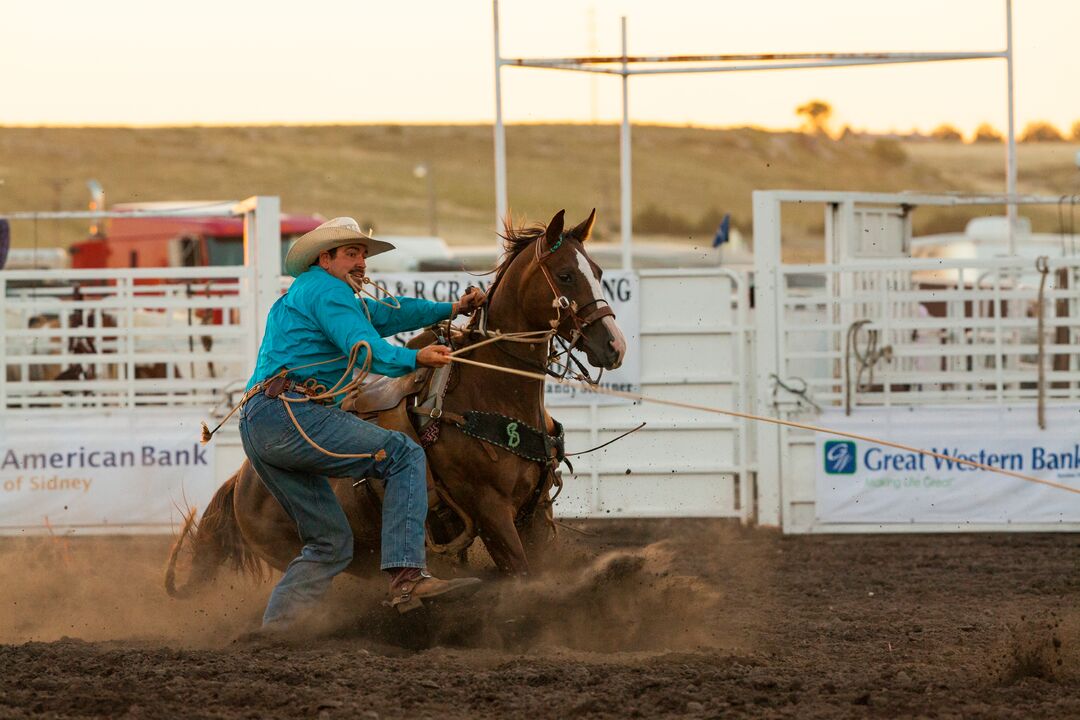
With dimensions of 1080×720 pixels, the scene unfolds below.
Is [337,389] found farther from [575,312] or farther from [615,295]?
[615,295]

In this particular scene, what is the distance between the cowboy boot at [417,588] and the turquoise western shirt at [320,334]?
2.63 ft

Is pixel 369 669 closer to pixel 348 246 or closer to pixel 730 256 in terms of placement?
pixel 348 246

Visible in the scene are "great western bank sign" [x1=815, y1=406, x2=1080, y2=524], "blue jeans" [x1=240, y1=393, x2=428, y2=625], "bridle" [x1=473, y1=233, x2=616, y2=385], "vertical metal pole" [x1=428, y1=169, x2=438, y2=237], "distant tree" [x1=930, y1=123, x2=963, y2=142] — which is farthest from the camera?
"distant tree" [x1=930, y1=123, x2=963, y2=142]

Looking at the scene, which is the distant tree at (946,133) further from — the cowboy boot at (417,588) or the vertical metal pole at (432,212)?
the cowboy boot at (417,588)

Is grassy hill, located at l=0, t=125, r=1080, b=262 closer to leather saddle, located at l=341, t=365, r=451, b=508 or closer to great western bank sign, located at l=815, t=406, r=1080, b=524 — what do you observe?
great western bank sign, located at l=815, t=406, r=1080, b=524

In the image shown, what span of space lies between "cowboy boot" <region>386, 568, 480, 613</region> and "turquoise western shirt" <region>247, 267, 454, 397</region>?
80 cm

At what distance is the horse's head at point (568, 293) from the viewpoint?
5562 millimetres

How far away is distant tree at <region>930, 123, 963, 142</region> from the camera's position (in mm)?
83250

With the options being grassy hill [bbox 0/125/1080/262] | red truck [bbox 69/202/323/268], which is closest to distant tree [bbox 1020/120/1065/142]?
grassy hill [bbox 0/125/1080/262]

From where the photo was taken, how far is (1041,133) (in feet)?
235

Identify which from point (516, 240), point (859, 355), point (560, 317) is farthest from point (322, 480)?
point (859, 355)

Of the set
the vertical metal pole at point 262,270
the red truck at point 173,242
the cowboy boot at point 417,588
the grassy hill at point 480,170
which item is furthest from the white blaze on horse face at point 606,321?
the grassy hill at point 480,170

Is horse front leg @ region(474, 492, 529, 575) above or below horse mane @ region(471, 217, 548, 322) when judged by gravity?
below

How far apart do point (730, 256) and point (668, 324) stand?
56.6 feet
